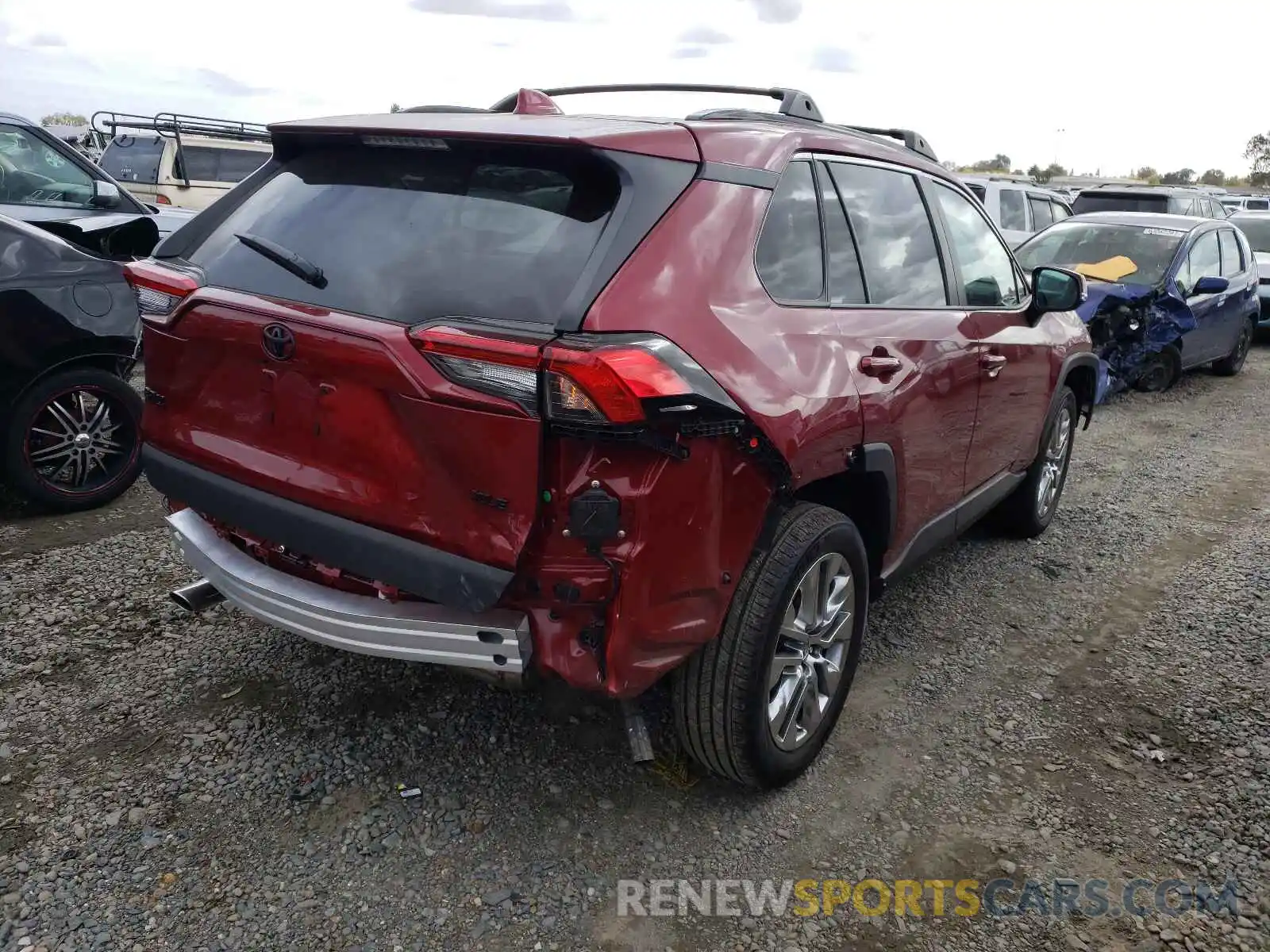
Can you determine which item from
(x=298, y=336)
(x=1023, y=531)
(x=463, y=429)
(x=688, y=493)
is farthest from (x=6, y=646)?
(x=1023, y=531)

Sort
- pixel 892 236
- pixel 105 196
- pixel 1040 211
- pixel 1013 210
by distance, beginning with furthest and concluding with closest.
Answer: pixel 1040 211 < pixel 1013 210 < pixel 105 196 < pixel 892 236

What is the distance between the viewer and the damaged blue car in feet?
27.4

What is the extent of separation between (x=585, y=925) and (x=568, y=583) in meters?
0.87

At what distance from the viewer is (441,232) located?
2.39m

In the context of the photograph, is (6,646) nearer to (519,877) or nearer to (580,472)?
(519,877)

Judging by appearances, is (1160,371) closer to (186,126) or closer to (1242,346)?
(1242,346)

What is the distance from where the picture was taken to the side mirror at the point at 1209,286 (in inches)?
341

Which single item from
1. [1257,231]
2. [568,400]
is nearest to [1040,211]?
[1257,231]

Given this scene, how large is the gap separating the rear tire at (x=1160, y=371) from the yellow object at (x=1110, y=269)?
0.80 m

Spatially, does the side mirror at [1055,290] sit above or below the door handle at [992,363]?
above

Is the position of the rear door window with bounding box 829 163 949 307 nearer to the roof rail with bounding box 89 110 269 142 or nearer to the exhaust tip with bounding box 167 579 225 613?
the exhaust tip with bounding box 167 579 225 613

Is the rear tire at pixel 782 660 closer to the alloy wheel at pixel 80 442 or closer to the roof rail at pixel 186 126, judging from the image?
the alloy wheel at pixel 80 442

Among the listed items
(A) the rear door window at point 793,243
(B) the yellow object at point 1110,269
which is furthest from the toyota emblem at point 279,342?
(B) the yellow object at point 1110,269

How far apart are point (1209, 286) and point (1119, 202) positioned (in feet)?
19.1
